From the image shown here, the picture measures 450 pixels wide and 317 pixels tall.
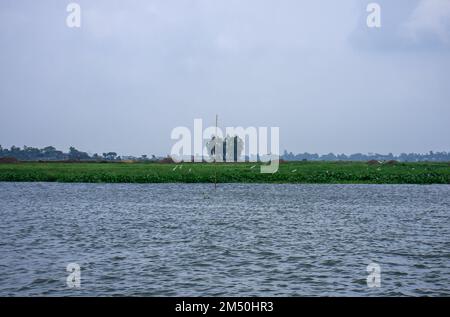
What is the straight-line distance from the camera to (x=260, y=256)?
77.7ft

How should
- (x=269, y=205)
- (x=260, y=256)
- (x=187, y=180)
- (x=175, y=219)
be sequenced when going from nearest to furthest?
1. (x=260, y=256)
2. (x=175, y=219)
3. (x=269, y=205)
4. (x=187, y=180)

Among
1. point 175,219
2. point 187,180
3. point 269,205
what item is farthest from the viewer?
point 187,180

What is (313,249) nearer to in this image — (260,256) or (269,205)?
(260,256)

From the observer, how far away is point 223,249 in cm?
2541

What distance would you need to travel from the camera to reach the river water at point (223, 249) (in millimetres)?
18422

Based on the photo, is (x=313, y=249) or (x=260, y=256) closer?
(x=260, y=256)

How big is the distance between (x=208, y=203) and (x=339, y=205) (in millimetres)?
11882

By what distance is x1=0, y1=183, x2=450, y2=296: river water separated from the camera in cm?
1842
